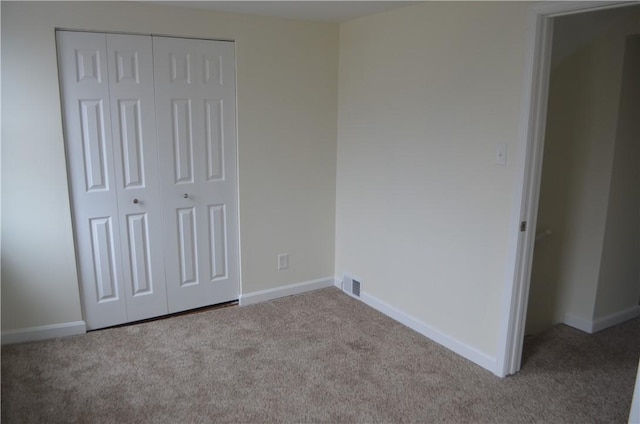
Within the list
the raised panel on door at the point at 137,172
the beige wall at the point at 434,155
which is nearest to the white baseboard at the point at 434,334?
the beige wall at the point at 434,155

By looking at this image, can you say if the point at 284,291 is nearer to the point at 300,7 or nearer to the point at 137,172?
the point at 137,172

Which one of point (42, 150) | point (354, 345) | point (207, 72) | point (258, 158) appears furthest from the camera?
point (258, 158)

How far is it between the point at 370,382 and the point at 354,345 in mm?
421

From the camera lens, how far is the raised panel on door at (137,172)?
9.77 feet

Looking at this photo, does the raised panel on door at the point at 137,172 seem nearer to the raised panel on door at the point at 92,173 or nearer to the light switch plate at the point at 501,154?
the raised panel on door at the point at 92,173

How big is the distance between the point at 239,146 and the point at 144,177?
69 centimetres

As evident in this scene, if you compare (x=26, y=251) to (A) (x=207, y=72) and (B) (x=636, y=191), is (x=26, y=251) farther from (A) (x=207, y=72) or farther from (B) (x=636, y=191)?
(B) (x=636, y=191)

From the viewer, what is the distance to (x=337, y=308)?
3.59m

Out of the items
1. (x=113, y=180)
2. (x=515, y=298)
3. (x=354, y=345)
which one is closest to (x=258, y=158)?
(x=113, y=180)

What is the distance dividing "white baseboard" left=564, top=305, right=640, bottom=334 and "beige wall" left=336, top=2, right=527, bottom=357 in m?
0.98

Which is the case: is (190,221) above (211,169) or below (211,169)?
below

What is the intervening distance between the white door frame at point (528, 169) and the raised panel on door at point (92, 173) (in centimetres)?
Answer: 245

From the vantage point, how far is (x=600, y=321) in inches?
129

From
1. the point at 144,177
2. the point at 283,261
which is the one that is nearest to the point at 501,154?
the point at 283,261
